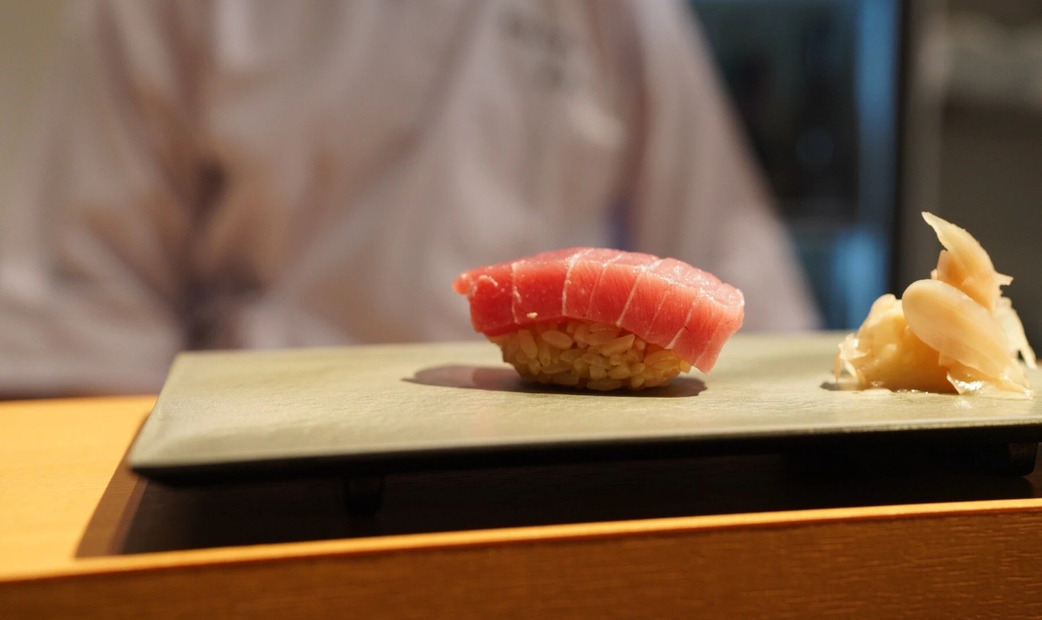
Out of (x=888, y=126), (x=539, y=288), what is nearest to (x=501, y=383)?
(x=539, y=288)

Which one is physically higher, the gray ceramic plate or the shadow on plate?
the gray ceramic plate

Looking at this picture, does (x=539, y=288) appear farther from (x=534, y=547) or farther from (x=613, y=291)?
(x=534, y=547)

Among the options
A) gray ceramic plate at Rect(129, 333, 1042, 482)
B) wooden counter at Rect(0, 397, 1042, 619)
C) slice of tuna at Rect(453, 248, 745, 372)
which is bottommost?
wooden counter at Rect(0, 397, 1042, 619)

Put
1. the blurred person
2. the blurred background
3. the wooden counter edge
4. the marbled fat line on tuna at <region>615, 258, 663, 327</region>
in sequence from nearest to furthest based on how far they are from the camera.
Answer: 1. the wooden counter edge
2. the marbled fat line on tuna at <region>615, 258, 663, 327</region>
3. the blurred person
4. the blurred background

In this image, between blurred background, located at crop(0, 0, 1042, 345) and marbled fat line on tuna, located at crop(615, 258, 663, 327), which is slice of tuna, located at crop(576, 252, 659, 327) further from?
blurred background, located at crop(0, 0, 1042, 345)

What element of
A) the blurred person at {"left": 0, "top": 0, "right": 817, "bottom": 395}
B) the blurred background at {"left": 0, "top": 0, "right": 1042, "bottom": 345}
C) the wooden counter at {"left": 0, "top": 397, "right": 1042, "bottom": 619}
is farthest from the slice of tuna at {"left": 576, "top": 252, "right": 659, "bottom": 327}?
the blurred background at {"left": 0, "top": 0, "right": 1042, "bottom": 345}

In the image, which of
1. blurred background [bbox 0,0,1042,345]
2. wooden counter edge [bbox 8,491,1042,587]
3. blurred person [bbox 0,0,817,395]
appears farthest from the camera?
blurred background [bbox 0,0,1042,345]

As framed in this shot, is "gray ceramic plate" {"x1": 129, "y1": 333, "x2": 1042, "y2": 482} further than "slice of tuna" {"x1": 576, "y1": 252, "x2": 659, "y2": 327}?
No

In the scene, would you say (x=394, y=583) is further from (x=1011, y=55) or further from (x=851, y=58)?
(x=1011, y=55)

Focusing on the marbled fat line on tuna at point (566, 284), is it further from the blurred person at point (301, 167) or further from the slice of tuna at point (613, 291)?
the blurred person at point (301, 167)
